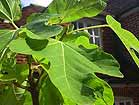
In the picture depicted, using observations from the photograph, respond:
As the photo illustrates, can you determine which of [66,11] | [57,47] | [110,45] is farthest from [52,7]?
[110,45]

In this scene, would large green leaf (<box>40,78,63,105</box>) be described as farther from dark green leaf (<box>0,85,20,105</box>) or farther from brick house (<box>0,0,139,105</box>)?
brick house (<box>0,0,139,105</box>)

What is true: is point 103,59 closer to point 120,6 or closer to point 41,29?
point 41,29

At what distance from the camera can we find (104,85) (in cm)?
111

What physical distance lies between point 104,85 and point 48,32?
204 millimetres

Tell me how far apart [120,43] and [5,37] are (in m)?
12.1

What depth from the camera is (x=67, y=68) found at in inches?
40.9

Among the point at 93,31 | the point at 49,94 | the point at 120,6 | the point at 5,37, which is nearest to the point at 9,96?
the point at 49,94

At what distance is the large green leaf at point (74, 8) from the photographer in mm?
1257

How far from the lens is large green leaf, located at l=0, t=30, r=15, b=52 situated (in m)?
1.03

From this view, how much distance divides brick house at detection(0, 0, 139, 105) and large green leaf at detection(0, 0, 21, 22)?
10.1 meters

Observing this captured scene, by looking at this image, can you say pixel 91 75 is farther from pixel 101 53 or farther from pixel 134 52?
pixel 134 52

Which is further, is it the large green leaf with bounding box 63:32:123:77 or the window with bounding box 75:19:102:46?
the window with bounding box 75:19:102:46

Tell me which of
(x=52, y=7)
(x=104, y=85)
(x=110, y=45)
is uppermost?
(x=52, y=7)

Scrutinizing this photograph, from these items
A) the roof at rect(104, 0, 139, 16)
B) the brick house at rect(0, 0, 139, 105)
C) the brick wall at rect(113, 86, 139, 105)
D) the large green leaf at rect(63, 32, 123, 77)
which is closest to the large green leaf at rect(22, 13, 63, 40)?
the large green leaf at rect(63, 32, 123, 77)
